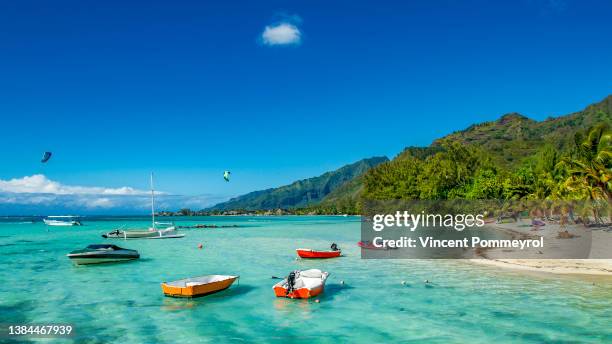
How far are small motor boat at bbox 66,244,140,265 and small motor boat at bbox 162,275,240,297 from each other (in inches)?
810

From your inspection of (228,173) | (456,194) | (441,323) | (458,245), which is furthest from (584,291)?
(456,194)

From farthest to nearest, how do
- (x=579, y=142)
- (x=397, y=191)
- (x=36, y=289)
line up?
(x=397, y=191)
(x=579, y=142)
(x=36, y=289)

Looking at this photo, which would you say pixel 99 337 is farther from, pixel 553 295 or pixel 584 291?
pixel 584 291

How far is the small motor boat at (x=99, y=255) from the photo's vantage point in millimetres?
44188

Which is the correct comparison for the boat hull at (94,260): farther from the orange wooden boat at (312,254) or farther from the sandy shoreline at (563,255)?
the sandy shoreline at (563,255)

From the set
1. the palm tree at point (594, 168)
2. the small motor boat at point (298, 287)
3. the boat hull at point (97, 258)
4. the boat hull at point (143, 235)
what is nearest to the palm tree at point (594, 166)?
the palm tree at point (594, 168)

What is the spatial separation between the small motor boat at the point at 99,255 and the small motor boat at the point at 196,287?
20.6 m

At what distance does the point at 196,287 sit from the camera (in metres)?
27.0

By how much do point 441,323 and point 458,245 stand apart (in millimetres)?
40489

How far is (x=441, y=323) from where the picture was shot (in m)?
22.2

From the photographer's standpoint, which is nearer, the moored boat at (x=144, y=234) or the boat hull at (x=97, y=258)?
the boat hull at (x=97, y=258)

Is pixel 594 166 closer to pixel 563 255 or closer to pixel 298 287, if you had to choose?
pixel 563 255

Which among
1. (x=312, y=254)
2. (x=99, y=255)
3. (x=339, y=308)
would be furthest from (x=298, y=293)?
(x=99, y=255)

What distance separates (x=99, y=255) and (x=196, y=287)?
A: 22932 millimetres
